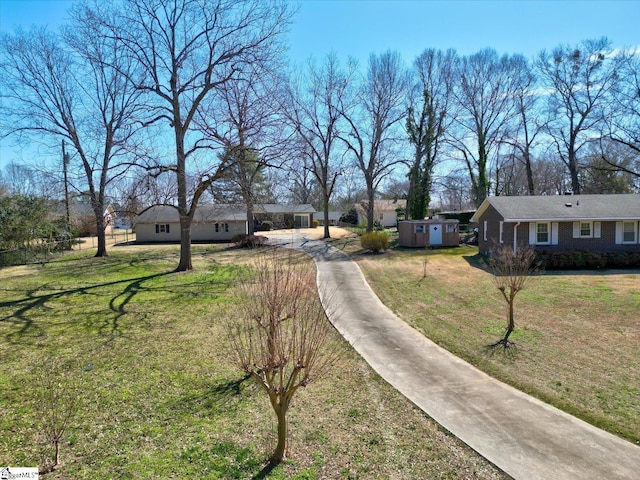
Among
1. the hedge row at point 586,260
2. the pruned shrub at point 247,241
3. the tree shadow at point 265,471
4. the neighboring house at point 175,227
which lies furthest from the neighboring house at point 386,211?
the tree shadow at point 265,471

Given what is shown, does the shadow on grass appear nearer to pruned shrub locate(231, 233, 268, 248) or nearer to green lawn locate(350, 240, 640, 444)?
green lawn locate(350, 240, 640, 444)

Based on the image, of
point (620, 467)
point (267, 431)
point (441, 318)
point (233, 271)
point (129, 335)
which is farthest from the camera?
point (233, 271)

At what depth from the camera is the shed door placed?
3019cm

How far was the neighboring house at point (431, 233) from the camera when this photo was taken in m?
30.1

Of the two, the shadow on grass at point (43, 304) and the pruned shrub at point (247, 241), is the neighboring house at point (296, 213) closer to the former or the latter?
the pruned shrub at point (247, 241)

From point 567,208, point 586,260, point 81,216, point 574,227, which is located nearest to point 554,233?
point 574,227

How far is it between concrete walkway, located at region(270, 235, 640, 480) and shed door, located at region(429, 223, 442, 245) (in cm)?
2037

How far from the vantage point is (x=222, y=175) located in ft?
57.5

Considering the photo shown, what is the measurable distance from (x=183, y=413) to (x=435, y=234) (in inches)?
1048

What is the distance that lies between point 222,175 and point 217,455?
14.0 meters

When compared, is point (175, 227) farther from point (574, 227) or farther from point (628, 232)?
point (628, 232)

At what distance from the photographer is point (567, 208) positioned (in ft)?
74.9

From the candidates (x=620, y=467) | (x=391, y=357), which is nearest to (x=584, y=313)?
(x=391, y=357)

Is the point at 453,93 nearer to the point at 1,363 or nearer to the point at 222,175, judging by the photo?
the point at 222,175
